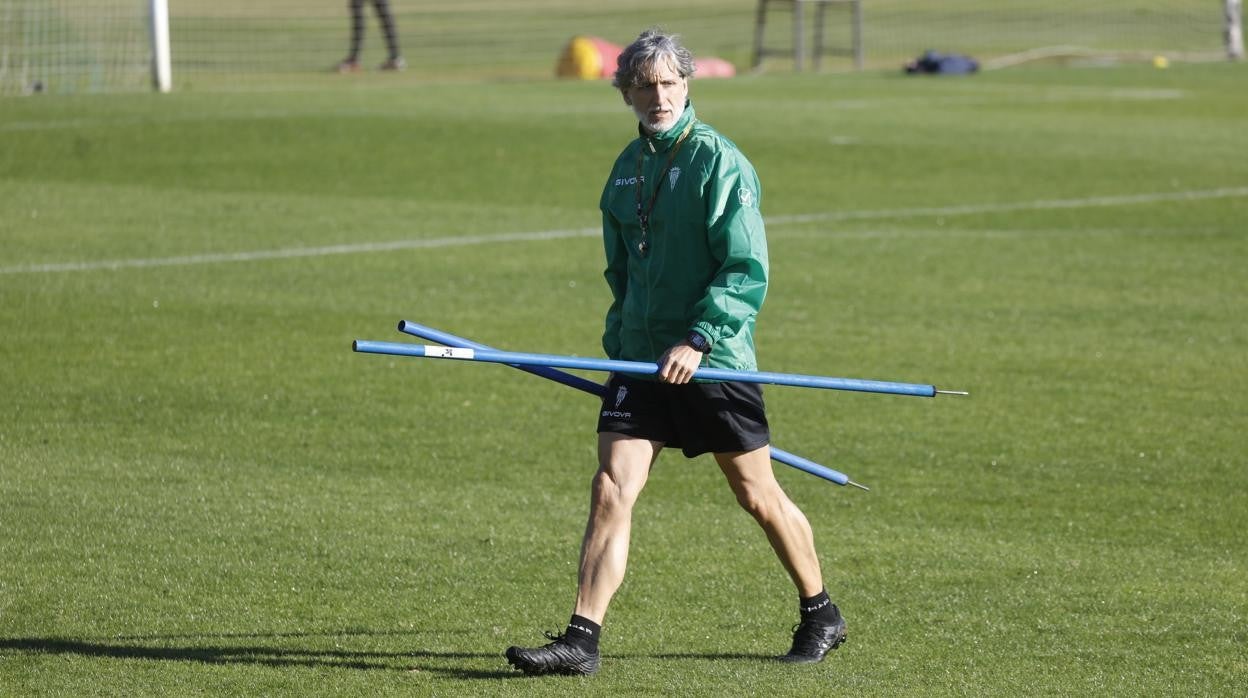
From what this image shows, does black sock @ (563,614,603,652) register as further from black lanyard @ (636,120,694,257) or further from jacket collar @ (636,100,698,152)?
jacket collar @ (636,100,698,152)

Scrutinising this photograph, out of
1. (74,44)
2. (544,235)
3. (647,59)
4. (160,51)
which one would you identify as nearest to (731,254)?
(647,59)

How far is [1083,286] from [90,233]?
808 cm

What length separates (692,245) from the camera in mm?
5676

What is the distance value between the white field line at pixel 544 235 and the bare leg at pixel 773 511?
891 centimetres

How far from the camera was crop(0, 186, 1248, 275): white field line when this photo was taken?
45.5 ft

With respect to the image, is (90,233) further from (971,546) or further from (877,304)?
(971,546)

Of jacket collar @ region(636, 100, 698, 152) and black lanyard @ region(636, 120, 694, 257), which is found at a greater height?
jacket collar @ region(636, 100, 698, 152)

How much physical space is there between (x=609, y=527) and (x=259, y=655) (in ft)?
4.05

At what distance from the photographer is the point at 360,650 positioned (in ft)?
19.6

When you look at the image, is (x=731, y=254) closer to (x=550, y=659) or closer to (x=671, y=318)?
(x=671, y=318)

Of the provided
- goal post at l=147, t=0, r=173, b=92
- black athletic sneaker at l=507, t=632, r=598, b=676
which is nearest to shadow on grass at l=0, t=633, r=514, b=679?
black athletic sneaker at l=507, t=632, r=598, b=676

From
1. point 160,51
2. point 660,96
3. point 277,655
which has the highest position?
point 660,96

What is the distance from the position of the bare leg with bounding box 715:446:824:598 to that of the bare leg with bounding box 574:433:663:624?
0.31 m

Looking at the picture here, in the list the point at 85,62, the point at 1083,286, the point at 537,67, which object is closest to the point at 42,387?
the point at 1083,286
